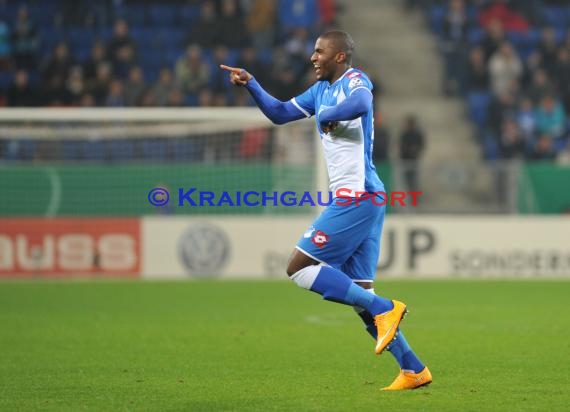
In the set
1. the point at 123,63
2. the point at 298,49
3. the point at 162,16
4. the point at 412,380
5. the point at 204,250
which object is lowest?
the point at 204,250

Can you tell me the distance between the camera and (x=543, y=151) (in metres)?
20.7

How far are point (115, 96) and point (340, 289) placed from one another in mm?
14022

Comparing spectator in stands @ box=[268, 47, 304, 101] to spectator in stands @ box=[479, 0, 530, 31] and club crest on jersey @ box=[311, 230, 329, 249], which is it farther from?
club crest on jersey @ box=[311, 230, 329, 249]

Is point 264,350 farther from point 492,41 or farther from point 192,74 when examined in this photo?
point 492,41

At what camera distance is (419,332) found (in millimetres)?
11422

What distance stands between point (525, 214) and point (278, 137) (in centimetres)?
432

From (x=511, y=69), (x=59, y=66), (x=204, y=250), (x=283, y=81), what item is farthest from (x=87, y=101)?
(x=511, y=69)

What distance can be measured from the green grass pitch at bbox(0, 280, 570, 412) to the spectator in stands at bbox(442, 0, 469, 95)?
766 centimetres

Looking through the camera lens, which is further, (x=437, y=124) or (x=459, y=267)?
(x=437, y=124)

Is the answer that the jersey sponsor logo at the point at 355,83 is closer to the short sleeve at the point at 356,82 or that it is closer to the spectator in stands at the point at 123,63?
the short sleeve at the point at 356,82

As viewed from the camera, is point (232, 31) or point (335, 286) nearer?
point (335, 286)

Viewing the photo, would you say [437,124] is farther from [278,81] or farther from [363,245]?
[363,245]

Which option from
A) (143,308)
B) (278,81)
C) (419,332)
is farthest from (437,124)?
(419,332)

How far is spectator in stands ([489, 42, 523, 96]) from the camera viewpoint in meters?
22.6
